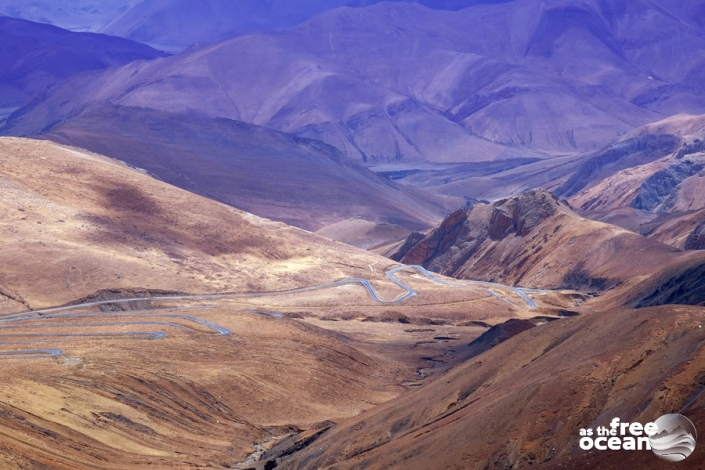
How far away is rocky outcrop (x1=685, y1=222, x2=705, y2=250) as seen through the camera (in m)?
93.0

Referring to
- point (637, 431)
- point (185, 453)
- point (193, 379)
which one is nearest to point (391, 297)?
point (193, 379)

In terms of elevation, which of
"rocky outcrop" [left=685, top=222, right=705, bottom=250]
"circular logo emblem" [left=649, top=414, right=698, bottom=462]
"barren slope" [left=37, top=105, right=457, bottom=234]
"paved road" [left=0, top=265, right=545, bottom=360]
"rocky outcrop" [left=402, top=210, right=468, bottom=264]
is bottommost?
"barren slope" [left=37, top=105, right=457, bottom=234]

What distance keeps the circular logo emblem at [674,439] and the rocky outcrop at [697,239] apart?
231 feet

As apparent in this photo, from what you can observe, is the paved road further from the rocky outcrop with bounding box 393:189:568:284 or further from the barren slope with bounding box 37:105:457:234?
the barren slope with bounding box 37:105:457:234

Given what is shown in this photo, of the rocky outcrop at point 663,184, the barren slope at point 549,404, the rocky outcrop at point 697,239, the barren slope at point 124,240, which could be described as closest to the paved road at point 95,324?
the barren slope at point 124,240

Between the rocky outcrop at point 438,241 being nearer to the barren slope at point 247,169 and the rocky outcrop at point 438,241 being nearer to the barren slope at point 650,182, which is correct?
the barren slope at point 650,182

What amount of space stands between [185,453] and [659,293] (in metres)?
39.4

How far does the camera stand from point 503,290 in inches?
3474

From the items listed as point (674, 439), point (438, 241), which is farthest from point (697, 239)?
point (674, 439)

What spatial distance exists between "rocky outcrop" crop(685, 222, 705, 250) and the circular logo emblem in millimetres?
70430

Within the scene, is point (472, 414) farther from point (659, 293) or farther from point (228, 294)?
point (228, 294)

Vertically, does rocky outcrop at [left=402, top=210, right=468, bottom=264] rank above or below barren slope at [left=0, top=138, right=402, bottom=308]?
below

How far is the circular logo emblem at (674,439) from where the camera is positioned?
23.4 metres

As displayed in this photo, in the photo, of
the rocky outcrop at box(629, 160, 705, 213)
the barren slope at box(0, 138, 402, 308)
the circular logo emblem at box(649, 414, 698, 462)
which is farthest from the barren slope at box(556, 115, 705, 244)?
the circular logo emblem at box(649, 414, 698, 462)
